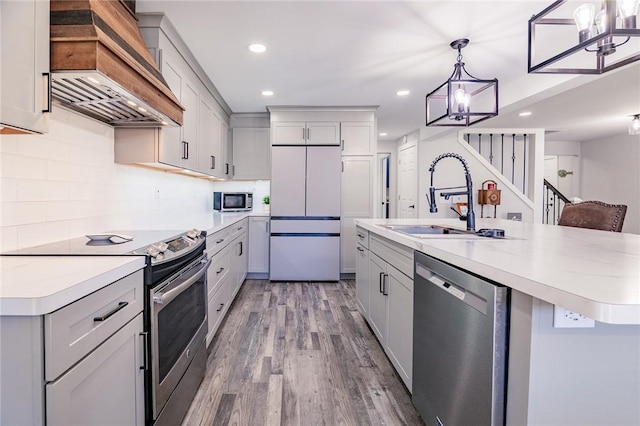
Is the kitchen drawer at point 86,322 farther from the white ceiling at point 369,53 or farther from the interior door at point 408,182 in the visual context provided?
the interior door at point 408,182

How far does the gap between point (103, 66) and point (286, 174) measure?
9.82 feet

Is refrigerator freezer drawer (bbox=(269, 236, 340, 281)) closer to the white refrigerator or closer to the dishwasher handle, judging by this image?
the white refrigerator

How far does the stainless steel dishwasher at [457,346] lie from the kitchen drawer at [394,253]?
126 millimetres

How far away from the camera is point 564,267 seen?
95 centimetres

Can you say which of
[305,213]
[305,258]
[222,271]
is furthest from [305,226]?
[222,271]

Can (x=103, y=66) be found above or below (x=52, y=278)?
above

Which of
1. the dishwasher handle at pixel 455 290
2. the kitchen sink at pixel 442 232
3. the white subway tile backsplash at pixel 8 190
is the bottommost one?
the dishwasher handle at pixel 455 290

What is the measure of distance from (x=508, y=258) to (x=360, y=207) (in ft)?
11.1

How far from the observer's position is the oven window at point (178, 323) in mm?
1371

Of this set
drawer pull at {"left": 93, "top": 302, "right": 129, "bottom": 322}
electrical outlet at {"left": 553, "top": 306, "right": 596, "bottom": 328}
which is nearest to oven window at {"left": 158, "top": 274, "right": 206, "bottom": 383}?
drawer pull at {"left": 93, "top": 302, "right": 129, "bottom": 322}

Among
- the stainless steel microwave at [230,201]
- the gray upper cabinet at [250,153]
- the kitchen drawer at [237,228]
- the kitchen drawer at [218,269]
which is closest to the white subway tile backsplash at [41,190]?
the kitchen drawer at [218,269]

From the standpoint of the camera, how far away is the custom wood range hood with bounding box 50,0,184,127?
126cm

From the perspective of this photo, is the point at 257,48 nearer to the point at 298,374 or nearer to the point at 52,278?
the point at 52,278

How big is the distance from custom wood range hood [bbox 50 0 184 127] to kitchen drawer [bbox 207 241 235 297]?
3.71ft
